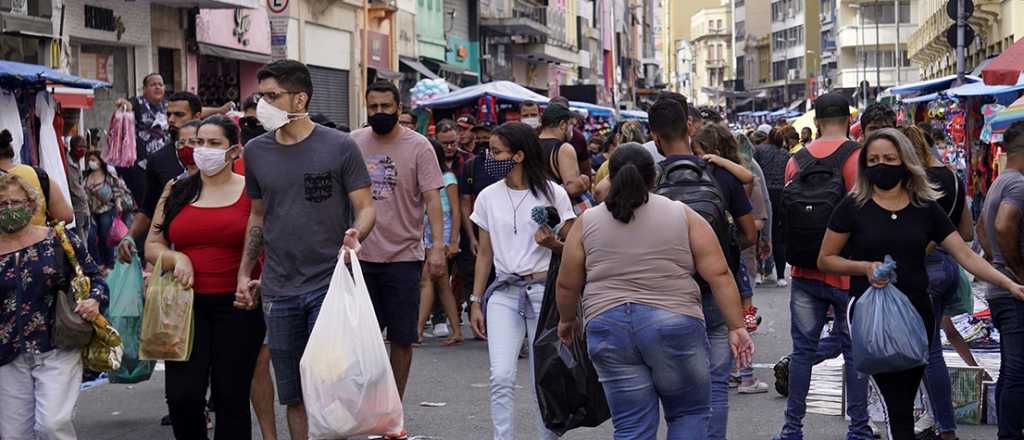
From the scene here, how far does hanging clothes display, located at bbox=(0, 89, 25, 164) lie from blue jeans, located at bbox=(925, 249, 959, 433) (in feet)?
26.5

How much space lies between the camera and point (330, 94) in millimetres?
32500

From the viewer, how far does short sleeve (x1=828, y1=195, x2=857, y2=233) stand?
7.00 meters

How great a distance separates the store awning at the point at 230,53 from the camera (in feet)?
79.9

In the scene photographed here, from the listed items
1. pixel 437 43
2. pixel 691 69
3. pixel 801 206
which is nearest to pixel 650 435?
pixel 801 206

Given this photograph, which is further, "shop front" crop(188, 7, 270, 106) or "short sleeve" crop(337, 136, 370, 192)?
"shop front" crop(188, 7, 270, 106)

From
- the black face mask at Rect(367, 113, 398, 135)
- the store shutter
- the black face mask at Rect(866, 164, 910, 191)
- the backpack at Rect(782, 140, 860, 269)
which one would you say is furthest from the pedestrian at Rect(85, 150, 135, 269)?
the store shutter

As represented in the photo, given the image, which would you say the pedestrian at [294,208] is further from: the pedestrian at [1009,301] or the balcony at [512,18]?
the balcony at [512,18]

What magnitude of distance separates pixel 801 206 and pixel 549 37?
2046 inches

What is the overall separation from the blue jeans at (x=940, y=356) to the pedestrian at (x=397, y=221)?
253 centimetres

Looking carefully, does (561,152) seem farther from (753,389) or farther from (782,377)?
(782,377)

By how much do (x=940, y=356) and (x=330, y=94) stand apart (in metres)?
25.7

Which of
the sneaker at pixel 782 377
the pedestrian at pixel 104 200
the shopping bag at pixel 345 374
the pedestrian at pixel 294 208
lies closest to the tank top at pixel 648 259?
the shopping bag at pixel 345 374

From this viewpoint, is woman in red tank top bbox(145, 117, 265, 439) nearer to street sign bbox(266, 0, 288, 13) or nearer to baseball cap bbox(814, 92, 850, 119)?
baseball cap bbox(814, 92, 850, 119)

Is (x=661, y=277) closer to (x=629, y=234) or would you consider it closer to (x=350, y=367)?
(x=629, y=234)
